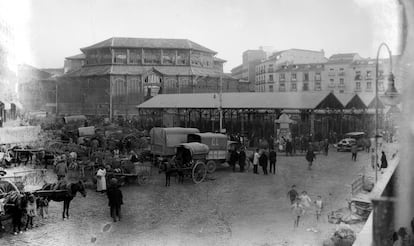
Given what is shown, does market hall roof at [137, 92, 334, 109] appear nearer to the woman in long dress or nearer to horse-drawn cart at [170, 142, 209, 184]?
horse-drawn cart at [170, 142, 209, 184]

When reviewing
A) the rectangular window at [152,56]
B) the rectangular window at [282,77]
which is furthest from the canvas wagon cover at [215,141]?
the rectangular window at [152,56]

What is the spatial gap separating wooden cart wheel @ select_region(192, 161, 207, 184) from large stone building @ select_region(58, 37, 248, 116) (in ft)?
110

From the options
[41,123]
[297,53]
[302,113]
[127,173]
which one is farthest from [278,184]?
[297,53]

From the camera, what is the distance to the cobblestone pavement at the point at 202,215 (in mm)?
10109

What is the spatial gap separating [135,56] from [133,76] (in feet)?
10.5

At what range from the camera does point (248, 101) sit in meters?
30.8

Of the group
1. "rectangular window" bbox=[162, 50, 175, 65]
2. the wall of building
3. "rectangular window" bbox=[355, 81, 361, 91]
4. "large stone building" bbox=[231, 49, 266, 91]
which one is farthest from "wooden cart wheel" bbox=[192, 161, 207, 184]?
the wall of building

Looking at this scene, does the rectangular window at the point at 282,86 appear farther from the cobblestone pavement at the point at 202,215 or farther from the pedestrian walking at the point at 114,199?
the pedestrian walking at the point at 114,199

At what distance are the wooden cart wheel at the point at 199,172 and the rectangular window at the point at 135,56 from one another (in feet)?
126

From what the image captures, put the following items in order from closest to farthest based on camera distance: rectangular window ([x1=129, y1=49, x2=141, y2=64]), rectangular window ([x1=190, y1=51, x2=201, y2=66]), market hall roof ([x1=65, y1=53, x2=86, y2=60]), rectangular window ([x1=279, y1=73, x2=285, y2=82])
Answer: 1. rectangular window ([x1=279, y1=73, x2=285, y2=82])
2. rectangular window ([x1=129, y1=49, x2=141, y2=64])
3. rectangular window ([x1=190, y1=51, x2=201, y2=66])
4. market hall roof ([x1=65, y1=53, x2=86, y2=60])

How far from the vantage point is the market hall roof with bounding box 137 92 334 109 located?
27.5 m

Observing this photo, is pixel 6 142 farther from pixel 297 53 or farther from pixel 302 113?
pixel 297 53

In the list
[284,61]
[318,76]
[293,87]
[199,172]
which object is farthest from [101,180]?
[284,61]

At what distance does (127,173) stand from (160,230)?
6.30m
